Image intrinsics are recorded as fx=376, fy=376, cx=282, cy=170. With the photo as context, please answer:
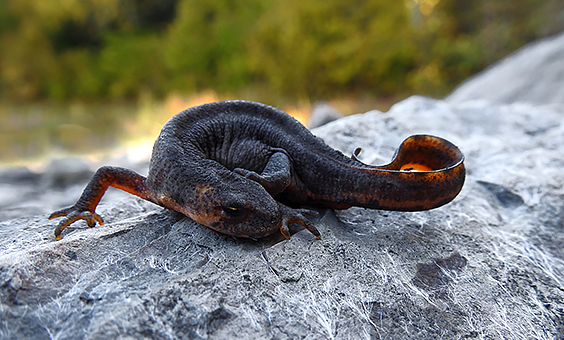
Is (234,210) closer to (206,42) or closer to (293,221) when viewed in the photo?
(293,221)

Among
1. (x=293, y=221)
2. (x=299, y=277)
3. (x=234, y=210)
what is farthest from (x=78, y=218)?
(x=299, y=277)

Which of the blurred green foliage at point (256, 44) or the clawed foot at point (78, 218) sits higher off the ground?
the blurred green foliage at point (256, 44)

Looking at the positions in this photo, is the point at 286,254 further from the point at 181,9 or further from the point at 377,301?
the point at 181,9

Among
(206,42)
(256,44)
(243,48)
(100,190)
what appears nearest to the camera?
(100,190)

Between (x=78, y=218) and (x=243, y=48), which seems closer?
(x=78, y=218)

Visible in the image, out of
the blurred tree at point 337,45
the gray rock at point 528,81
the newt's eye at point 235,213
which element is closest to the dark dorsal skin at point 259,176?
the newt's eye at point 235,213

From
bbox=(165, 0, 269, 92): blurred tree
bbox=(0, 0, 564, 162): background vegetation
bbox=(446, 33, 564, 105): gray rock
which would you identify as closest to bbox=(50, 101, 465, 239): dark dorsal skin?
bbox=(446, 33, 564, 105): gray rock

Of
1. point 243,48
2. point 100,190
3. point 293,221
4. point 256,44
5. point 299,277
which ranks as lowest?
point 299,277

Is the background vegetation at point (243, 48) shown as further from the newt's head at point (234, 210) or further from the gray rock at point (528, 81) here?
the newt's head at point (234, 210)
